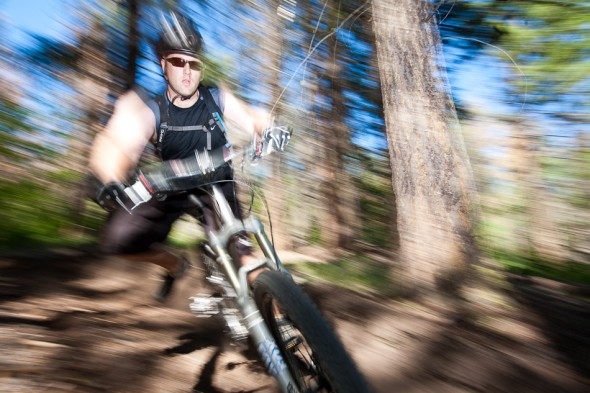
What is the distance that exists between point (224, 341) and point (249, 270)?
1.17 metres

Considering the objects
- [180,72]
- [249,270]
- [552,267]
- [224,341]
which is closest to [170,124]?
[180,72]

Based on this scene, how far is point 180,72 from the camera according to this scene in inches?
105

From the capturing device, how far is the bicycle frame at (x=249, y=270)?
1929 mm

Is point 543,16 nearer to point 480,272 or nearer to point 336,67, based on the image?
point 336,67

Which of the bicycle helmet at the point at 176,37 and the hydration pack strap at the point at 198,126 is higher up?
the bicycle helmet at the point at 176,37

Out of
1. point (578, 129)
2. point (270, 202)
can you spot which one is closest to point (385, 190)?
point (270, 202)

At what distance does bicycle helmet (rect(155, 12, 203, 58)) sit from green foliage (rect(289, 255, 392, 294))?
2.66m

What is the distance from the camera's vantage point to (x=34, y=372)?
7.38 feet

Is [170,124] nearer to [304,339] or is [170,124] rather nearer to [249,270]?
[249,270]

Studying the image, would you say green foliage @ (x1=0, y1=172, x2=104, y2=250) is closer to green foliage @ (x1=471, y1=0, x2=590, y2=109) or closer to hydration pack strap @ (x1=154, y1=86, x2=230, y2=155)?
hydration pack strap @ (x1=154, y1=86, x2=230, y2=155)

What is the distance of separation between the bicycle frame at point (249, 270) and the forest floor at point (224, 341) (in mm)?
775

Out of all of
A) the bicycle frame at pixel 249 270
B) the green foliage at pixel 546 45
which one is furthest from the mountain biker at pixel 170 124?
the green foliage at pixel 546 45

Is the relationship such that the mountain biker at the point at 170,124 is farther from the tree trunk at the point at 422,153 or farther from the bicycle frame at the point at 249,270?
the tree trunk at the point at 422,153

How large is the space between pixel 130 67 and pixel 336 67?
3.73 metres
